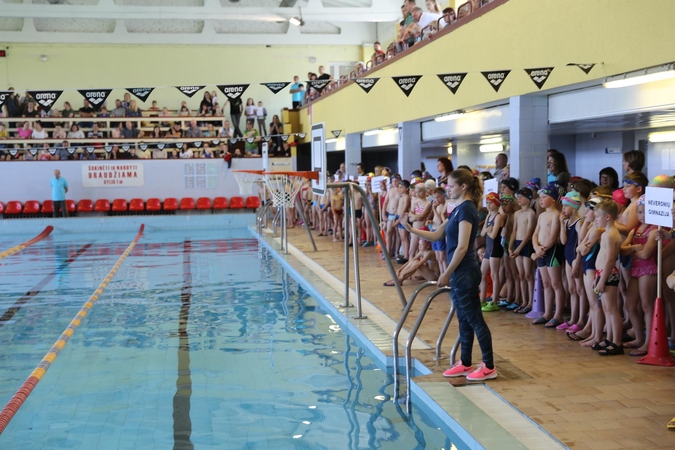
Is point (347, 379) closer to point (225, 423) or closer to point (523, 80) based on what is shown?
point (225, 423)

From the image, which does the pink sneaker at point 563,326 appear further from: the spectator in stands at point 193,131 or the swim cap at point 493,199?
the spectator in stands at point 193,131

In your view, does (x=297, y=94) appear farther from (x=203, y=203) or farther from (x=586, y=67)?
(x=586, y=67)

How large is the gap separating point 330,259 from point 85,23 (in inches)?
746

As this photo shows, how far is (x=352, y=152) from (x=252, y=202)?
695cm

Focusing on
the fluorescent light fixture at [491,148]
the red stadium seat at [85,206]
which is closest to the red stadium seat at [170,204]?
the red stadium seat at [85,206]

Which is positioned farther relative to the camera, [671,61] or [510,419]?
[671,61]

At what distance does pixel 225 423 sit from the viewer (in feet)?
16.7

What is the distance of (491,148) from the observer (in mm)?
19844

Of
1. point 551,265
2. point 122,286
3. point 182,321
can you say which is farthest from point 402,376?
point 122,286

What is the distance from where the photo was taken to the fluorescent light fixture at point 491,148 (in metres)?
19.2

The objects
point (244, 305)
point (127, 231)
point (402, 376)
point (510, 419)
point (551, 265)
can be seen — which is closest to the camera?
point (510, 419)

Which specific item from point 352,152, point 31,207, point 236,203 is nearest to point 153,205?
point 236,203

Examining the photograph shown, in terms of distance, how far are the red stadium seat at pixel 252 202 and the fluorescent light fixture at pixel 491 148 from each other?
8298 mm

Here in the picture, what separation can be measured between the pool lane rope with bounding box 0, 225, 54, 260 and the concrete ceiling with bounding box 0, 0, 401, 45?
25.0ft
